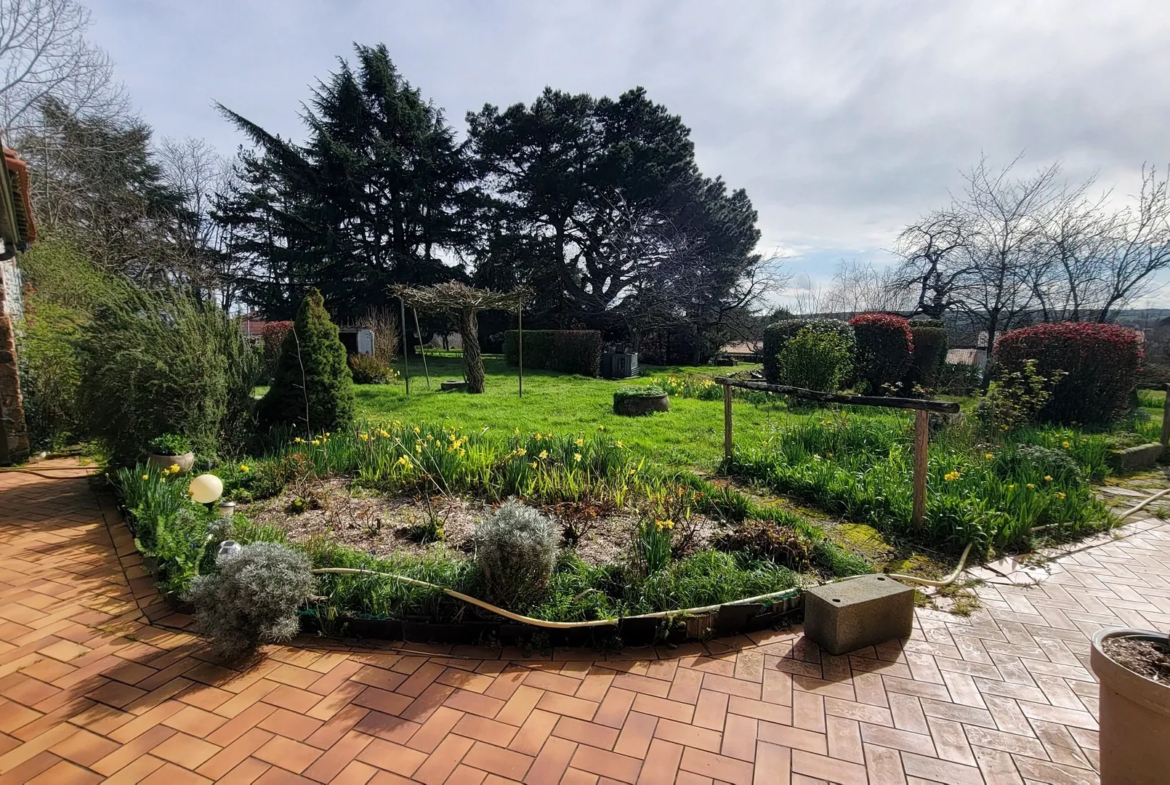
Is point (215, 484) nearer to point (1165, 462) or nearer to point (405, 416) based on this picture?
point (405, 416)

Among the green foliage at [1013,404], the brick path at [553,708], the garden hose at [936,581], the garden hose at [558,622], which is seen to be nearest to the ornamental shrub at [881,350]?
the green foliage at [1013,404]

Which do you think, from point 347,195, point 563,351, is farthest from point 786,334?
point 347,195

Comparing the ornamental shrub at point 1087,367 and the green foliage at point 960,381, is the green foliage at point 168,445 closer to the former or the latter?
the ornamental shrub at point 1087,367

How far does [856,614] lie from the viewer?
8.34ft

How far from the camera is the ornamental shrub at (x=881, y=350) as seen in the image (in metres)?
10.9

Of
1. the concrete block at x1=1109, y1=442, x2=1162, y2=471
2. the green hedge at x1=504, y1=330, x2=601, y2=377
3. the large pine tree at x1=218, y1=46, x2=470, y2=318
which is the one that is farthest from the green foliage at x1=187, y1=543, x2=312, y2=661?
the large pine tree at x1=218, y1=46, x2=470, y2=318

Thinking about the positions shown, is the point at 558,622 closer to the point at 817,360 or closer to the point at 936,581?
the point at 936,581

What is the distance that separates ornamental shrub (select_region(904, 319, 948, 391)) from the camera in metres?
11.2

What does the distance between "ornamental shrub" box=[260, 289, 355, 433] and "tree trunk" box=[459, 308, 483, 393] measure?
16.4ft

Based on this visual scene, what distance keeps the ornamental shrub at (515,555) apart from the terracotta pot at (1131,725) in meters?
2.13

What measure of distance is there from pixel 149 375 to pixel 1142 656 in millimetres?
6654

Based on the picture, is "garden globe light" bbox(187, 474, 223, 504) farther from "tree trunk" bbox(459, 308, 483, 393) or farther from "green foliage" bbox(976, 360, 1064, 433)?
"tree trunk" bbox(459, 308, 483, 393)

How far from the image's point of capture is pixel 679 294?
18578mm

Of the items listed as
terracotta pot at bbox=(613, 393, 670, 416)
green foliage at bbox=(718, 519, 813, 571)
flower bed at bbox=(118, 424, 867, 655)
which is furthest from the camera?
terracotta pot at bbox=(613, 393, 670, 416)
